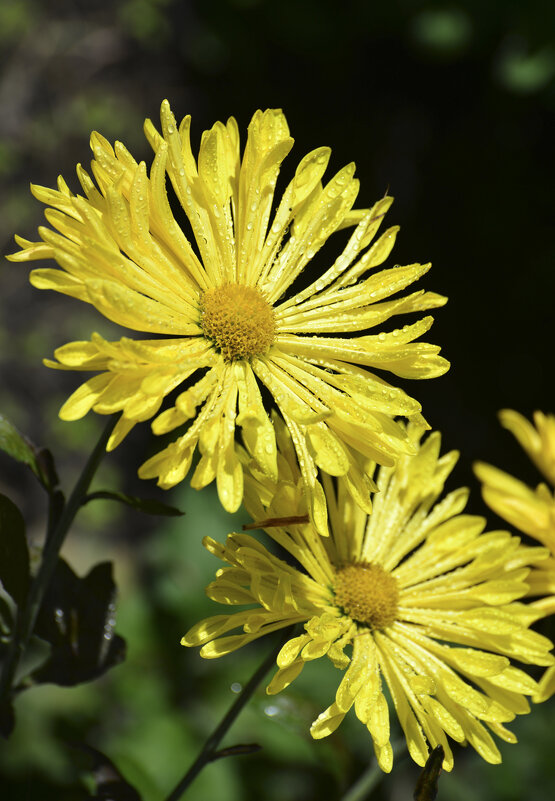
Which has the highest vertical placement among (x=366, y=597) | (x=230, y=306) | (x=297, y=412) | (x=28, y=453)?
(x=230, y=306)

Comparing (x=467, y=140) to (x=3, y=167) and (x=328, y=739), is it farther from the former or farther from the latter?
(x=328, y=739)

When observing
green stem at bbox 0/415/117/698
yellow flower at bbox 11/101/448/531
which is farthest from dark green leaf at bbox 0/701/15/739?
yellow flower at bbox 11/101/448/531

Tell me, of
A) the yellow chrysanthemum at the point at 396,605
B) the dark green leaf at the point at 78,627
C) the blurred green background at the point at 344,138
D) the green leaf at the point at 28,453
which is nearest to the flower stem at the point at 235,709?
the yellow chrysanthemum at the point at 396,605

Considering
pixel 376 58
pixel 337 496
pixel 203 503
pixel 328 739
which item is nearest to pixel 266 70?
pixel 376 58

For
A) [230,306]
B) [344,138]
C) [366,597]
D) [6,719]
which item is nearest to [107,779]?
[6,719]

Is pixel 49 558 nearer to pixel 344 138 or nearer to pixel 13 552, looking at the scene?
pixel 13 552

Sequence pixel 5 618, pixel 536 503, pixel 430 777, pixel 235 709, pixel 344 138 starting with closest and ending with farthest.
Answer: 1. pixel 430 777
2. pixel 235 709
3. pixel 5 618
4. pixel 536 503
5. pixel 344 138
